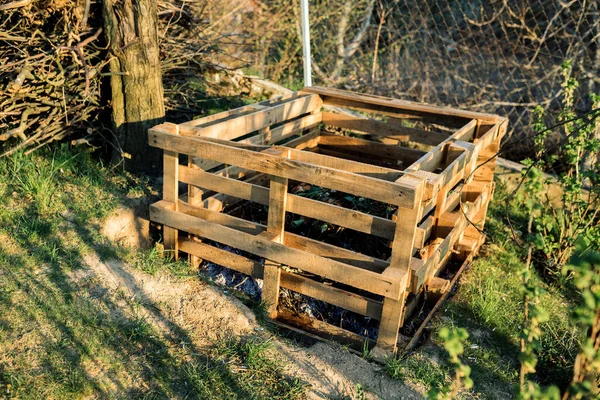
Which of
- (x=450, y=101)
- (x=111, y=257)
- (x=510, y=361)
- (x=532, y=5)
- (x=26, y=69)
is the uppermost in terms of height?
(x=532, y=5)

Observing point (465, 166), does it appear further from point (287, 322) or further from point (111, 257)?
point (111, 257)

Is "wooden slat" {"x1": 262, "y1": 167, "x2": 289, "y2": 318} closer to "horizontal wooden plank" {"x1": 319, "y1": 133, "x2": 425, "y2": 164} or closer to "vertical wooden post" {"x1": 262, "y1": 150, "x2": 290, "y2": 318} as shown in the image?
"vertical wooden post" {"x1": 262, "y1": 150, "x2": 290, "y2": 318}

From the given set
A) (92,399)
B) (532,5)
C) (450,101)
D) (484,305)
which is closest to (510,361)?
(484,305)

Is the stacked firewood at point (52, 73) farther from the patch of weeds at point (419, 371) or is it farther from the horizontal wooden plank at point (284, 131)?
the patch of weeds at point (419, 371)

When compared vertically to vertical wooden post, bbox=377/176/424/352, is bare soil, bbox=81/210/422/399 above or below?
below

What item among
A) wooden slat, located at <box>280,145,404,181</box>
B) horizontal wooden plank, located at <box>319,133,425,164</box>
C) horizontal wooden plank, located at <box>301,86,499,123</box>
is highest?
A: horizontal wooden plank, located at <box>301,86,499,123</box>

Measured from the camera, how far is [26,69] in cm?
407

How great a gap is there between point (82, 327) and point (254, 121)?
1.67 m

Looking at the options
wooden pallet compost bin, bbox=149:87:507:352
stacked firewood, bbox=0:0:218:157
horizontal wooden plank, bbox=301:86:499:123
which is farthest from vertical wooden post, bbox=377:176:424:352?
stacked firewood, bbox=0:0:218:157

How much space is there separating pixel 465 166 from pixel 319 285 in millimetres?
1166

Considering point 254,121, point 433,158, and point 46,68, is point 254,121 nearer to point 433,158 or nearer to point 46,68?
point 433,158

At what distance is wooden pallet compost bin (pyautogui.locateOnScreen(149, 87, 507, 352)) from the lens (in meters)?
3.24

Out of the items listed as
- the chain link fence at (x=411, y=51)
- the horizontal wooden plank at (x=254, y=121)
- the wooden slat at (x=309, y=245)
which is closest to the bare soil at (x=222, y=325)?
the wooden slat at (x=309, y=245)

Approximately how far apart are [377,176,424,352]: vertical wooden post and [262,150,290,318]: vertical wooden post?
0.63 meters
